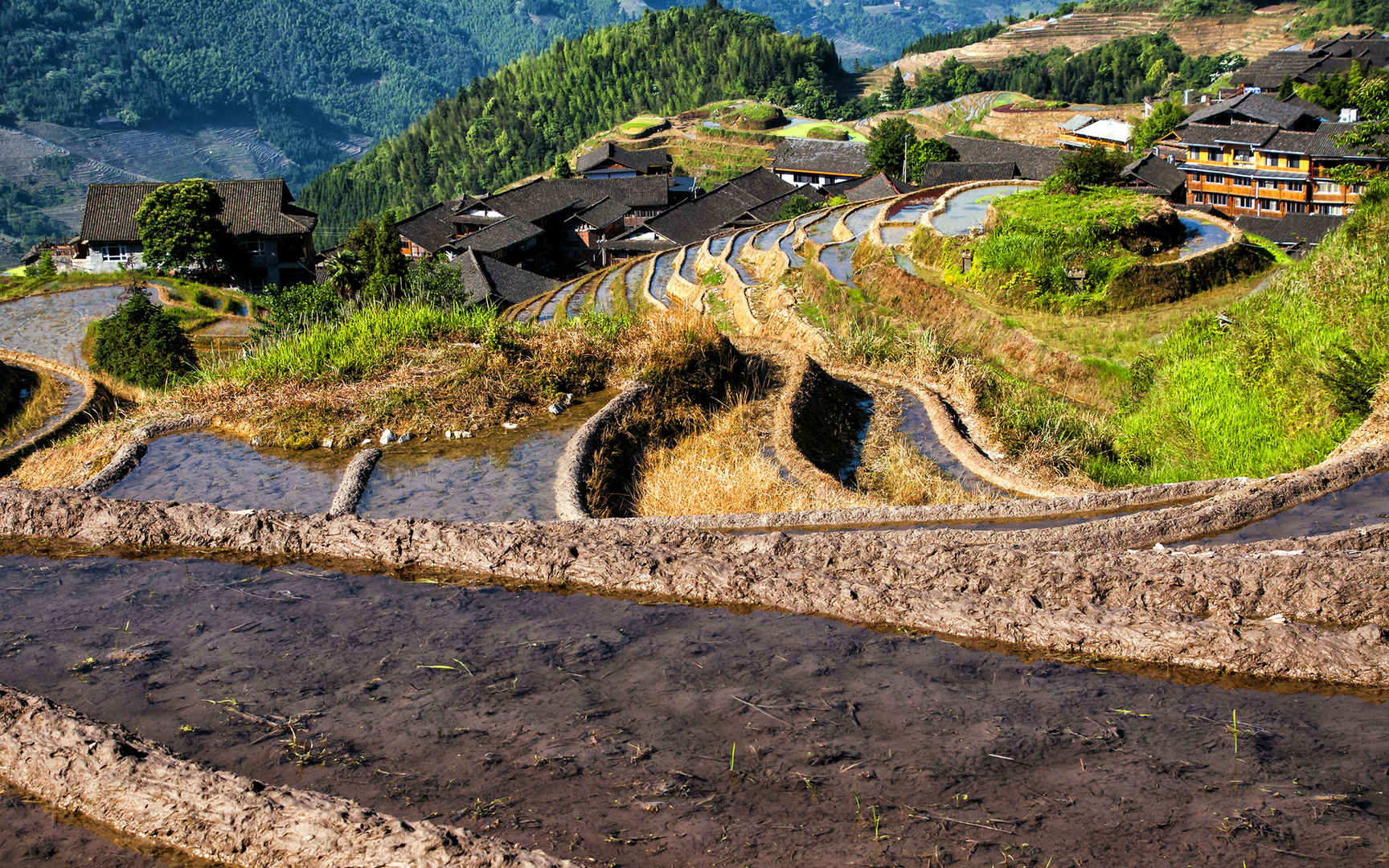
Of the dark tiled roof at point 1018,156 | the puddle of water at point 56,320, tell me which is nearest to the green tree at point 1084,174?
the puddle of water at point 56,320

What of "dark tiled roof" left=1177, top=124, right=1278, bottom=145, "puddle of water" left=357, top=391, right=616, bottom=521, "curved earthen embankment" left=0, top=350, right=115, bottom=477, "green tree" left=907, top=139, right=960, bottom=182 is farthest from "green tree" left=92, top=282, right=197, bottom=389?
"green tree" left=907, top=139, right=960, bottom=182

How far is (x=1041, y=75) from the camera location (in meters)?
116

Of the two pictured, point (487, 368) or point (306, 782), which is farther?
point (487, 368)

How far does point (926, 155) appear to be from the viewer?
215ft

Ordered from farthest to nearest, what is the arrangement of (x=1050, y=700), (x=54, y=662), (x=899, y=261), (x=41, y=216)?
(x=41, y=216), (x=899, y=261), (x=54, y=662), (x=1050, y=700)

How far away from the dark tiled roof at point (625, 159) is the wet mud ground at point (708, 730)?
88.1m

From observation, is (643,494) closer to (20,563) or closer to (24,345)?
(20,563)

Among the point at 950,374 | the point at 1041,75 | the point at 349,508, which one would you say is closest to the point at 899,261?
the point at 950,374

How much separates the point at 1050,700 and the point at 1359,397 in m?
7.51

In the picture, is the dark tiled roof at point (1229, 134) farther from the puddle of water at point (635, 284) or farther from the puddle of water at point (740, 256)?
the puddle of water at point (635, 284)

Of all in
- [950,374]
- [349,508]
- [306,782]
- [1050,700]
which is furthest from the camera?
[950,374]

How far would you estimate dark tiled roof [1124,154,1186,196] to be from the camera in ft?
162

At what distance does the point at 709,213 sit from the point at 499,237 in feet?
40.6

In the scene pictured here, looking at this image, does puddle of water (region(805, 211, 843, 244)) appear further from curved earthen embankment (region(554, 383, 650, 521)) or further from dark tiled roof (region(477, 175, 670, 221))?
dark tiled roof (region(477, 175, 670, 221))
